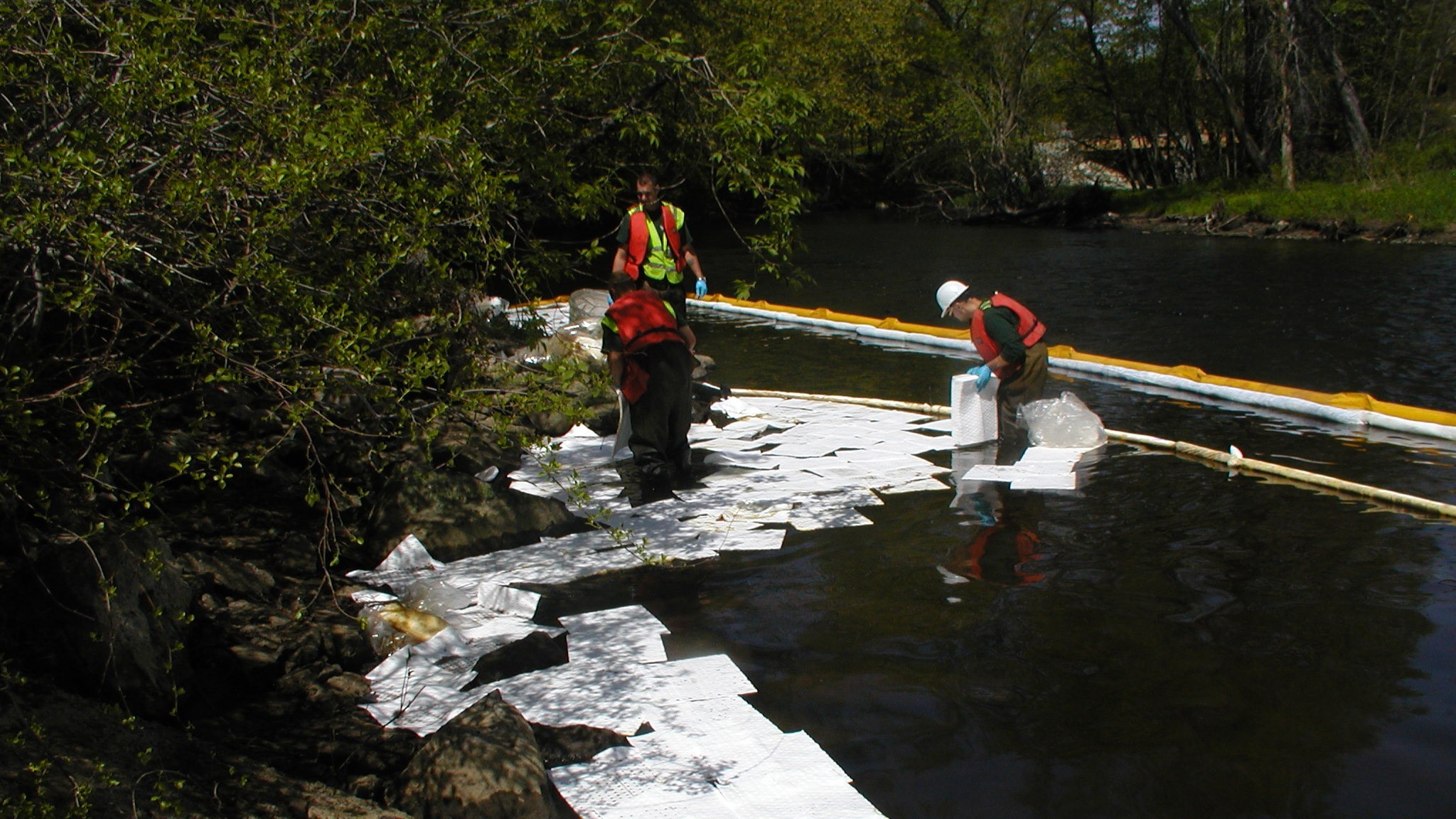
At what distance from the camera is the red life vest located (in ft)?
25.3

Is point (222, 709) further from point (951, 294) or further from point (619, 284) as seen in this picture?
point (951, 294)

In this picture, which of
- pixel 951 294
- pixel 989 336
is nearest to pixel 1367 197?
pixel 951 294

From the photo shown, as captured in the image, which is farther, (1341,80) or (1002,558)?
(1341,80)

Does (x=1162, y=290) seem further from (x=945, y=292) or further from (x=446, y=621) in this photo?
(x=446, y=621)

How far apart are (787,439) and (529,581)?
310 cm

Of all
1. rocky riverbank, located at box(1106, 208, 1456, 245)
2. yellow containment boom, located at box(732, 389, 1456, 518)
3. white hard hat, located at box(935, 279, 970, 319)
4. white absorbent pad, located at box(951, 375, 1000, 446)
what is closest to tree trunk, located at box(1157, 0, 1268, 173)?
rocky riverbank, located at box(1106, 208, 1456, 245)

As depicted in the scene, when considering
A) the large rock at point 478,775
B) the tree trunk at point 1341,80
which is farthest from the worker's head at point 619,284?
the tree trunk at point 1341,80

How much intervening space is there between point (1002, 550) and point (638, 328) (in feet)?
8.04

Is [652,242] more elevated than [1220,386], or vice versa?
[652,242]

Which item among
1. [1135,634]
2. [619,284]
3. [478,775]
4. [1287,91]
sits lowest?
[1135,634]

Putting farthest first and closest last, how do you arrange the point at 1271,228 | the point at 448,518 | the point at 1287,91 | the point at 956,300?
the point at 1287,91, the point at 1271,228, the point at 956,300, the point at 448,518

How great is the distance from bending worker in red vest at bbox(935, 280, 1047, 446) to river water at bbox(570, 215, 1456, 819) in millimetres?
666

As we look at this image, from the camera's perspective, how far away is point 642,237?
772cm

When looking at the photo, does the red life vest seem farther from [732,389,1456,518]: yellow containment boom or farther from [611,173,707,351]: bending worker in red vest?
[732,389,1456,518]: yellow containment boom
